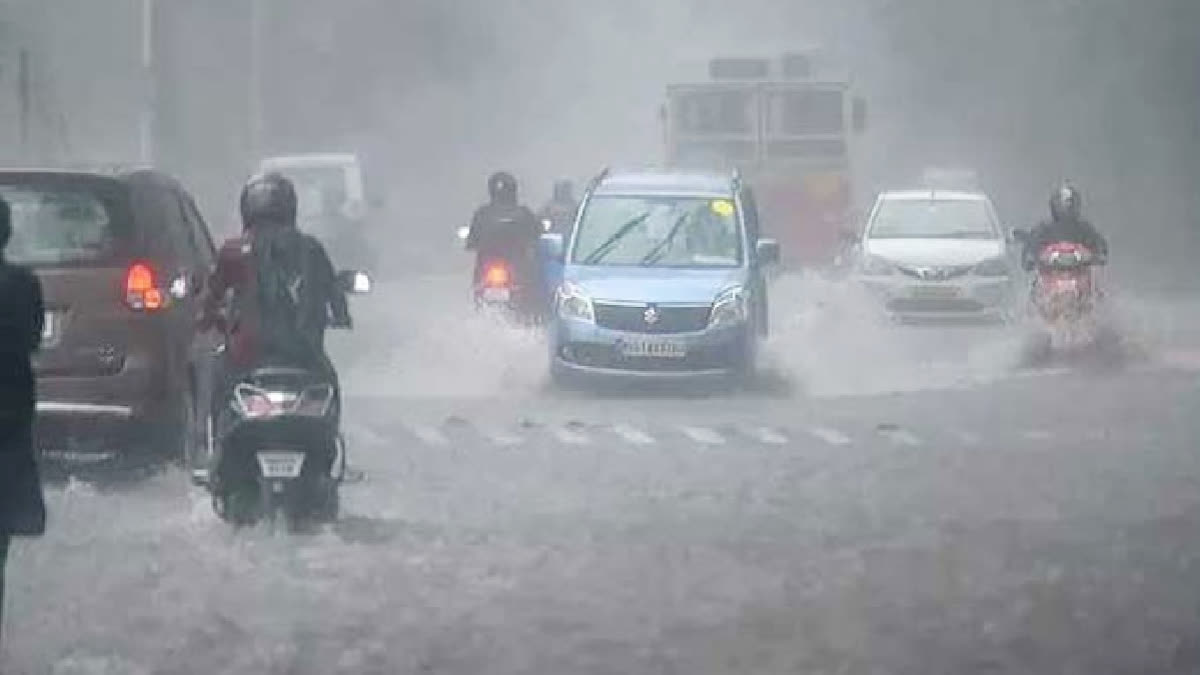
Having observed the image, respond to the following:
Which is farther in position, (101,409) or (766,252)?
(766,252)

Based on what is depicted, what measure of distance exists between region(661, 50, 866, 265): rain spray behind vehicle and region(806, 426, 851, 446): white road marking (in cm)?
2207

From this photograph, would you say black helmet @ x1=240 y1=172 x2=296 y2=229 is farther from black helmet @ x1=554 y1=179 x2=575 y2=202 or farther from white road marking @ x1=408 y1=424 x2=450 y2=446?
black helmet @ x1=554 y1=179 x2=575 y2=202

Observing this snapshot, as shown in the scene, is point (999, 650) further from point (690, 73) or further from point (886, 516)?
point (690, 73)

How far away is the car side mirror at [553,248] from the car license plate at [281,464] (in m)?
11.5

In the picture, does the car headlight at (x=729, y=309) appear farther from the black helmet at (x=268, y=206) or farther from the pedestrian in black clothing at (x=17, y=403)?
the pedestrian in black clothing at (x=17, y=403)

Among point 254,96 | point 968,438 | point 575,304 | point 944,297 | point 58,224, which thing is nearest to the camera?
point 58,224

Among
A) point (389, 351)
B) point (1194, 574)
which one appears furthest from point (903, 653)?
point (389, 351)

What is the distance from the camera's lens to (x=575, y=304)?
997 inches

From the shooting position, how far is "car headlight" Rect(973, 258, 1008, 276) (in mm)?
35156

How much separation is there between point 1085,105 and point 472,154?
550 inches

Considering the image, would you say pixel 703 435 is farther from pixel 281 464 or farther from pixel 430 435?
pixel 281 464

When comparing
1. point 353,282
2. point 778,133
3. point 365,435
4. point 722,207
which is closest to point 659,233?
point 722,207

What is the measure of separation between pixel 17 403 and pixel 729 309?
1538 cm

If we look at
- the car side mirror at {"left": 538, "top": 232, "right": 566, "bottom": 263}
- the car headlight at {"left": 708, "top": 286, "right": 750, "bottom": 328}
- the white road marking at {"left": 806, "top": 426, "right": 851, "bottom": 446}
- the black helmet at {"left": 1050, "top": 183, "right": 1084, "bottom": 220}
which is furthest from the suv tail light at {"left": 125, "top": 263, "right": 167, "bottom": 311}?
the black helmet at {"left": 1050, "top": 183, "right": 1084, "bottom": 220}
